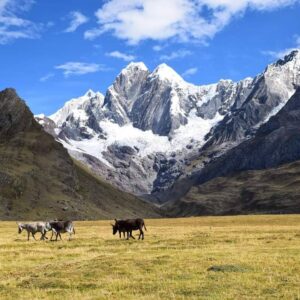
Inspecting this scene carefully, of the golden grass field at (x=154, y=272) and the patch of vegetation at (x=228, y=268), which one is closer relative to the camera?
the golden grass field at (x=154, y=272)

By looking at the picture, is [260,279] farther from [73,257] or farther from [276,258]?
[73,257]

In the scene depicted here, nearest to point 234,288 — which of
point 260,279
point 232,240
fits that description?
point 260,279

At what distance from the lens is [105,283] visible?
2594cm

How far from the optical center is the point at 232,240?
1943 inches

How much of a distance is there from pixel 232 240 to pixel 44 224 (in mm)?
20368

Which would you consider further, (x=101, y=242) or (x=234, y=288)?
(x=101, y=242)

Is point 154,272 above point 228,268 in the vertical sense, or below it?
below

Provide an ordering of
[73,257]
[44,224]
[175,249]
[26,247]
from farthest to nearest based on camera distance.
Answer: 1. [44,224]
2. [26,247]
3. [175,249]
4. [73,257]

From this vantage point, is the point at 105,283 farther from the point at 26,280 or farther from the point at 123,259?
the point at 123,259

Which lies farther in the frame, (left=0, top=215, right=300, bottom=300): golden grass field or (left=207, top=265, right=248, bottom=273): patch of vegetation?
(left=207, top=265, right=248, bottom=273): patch of vegetation

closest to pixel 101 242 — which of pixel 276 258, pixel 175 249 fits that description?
pixel 175 249

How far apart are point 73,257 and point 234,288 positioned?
662 inches

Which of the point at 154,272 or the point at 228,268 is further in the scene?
the point at 228,268

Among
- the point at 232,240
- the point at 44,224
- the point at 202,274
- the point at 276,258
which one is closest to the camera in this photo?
the point at 202,274
